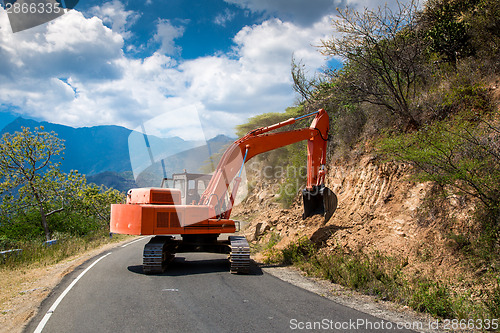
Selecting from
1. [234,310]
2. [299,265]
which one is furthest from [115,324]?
[299,265]

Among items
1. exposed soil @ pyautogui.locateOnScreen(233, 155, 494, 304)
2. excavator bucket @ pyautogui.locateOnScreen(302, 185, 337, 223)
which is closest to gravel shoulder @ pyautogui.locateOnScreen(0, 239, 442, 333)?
exposed soil @ pyautogui.locateOnScreen(233, 155, 494, 304)

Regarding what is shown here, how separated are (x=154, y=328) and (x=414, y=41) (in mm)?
13348

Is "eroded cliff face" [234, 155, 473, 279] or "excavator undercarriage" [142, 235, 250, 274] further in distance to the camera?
"excavator undercarriage" [142, 235, 250, 274]

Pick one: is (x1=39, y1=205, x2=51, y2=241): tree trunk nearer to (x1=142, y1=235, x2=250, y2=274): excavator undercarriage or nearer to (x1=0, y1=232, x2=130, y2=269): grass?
(x1=0, y1=232, x2=130, y2=269): grass

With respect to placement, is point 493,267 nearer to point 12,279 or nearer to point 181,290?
point 181,290

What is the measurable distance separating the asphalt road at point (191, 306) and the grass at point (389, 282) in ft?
3.97

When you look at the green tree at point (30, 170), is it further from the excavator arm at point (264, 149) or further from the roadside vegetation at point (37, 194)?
the excavator arm at point (264, 149)

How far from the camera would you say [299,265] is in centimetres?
1033

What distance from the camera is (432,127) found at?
8.66 meters

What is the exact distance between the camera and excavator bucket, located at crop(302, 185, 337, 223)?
10.9m

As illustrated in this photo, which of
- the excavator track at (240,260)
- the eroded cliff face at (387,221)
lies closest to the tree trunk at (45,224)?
the eroded cliff face at (387,221)

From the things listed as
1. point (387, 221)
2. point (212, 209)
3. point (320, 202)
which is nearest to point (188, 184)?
point (212, 209)

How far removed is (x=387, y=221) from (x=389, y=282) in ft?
10.8

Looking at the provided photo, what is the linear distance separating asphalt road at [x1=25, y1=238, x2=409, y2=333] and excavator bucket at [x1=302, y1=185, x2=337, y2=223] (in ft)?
10.2
